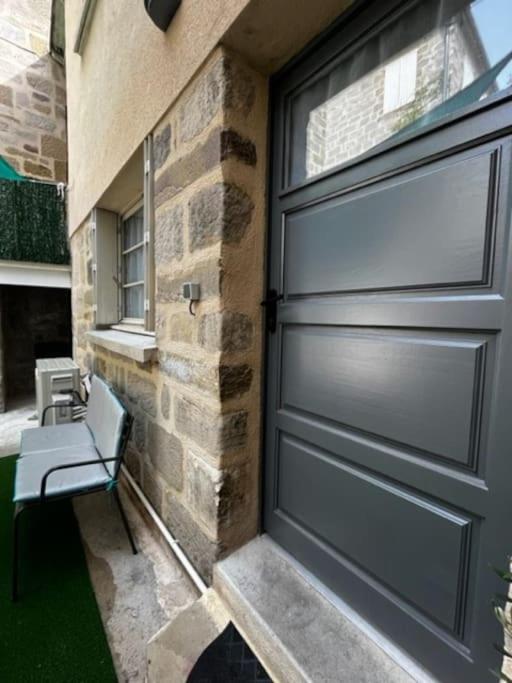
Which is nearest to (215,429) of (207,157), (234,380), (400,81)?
(234,380)

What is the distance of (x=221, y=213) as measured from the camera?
3.76 feet

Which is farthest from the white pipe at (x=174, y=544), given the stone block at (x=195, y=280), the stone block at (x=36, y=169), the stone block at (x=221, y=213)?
the stone block at (x=36, y=169)

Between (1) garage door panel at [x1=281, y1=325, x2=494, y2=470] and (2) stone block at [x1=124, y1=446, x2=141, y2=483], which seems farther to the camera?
(2) stone block at [x1=124, y1=446, x2=141, y2=483]

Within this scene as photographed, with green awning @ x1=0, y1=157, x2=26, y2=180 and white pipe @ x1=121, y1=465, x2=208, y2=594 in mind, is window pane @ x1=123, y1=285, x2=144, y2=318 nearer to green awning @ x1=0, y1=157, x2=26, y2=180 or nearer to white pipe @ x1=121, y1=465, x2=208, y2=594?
white pipe @ x1=121, y1=465, x2=208, y2=594

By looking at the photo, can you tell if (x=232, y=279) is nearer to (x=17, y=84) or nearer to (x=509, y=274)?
(x=509, y=274)

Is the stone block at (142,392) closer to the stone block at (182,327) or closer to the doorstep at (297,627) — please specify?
the stone block at (182,327)

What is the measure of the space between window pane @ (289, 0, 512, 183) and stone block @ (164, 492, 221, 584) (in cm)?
147

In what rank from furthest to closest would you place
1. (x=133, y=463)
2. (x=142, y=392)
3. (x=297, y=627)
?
(x=133, y=463), (x=142, y=392), (x=297, y=627)

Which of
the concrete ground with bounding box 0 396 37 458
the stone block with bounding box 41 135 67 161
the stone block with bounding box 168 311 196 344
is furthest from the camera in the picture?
the stone block with bounding box 41 135 67 161

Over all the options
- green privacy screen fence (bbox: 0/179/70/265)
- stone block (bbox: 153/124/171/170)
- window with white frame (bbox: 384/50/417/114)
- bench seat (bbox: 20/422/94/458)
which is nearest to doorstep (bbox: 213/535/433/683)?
bench seat (bbox: 20/422/94/458)

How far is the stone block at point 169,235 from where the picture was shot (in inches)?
56.1

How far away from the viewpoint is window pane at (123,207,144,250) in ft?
8.46

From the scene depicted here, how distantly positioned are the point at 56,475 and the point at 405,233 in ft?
6.49

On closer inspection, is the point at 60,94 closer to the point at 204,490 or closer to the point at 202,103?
the point at 202,103
